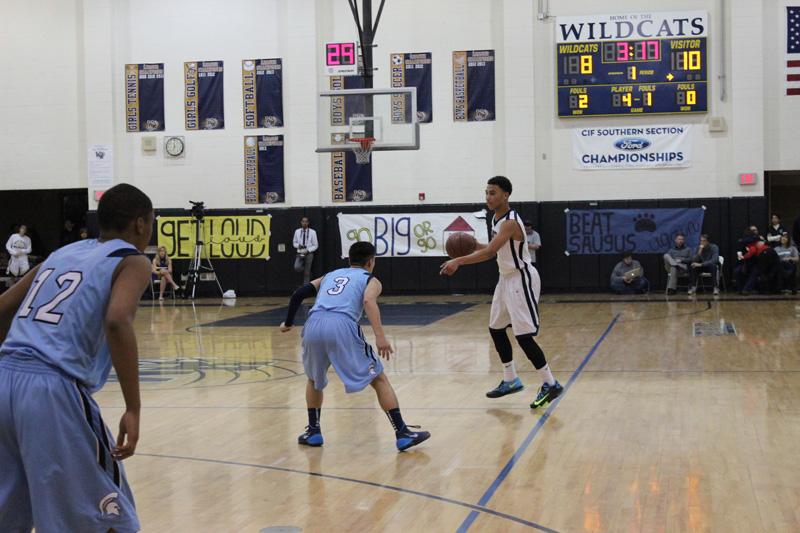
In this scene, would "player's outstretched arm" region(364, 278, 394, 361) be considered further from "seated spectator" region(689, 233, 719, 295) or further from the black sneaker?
"seated spectator" region(689, 233, 719, 295)

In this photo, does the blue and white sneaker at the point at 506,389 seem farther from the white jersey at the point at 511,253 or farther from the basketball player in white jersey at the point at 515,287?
the white jersey at the point at 511,253

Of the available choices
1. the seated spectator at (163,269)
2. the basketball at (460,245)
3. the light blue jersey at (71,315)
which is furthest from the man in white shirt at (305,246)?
the light blue jersey at (71,315)

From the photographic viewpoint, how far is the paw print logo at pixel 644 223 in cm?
2008

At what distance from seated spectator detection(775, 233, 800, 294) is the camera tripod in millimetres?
11574

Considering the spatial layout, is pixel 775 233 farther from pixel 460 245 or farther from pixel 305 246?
pixel 460 245

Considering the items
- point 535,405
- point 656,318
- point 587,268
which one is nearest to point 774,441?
point 535,405

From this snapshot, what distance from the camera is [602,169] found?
66.7 ft

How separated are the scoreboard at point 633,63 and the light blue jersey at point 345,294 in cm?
1499

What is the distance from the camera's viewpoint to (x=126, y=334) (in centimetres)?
291

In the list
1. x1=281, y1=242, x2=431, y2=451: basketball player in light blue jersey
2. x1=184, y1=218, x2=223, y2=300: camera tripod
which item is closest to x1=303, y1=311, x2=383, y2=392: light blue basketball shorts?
x1=281, y1=242, x2=431, y2=451: basketball player in light blue jersey

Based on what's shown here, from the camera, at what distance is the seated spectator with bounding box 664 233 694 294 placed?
19.2 meters

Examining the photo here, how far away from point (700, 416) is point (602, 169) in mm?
13927

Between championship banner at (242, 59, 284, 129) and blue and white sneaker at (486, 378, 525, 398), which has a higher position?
championship banner at (242, 59, 284, 129)

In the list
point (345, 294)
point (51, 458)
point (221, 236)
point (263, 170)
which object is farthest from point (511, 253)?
point (221, 236)
